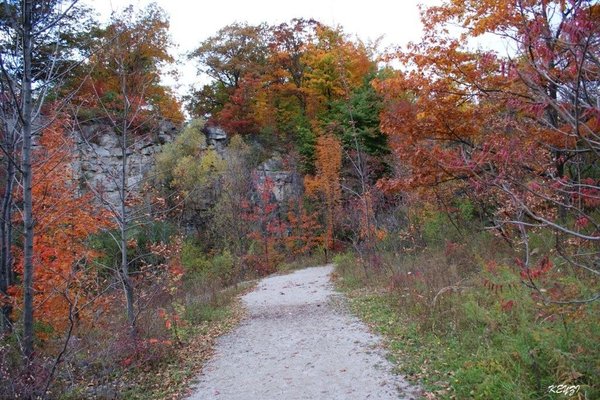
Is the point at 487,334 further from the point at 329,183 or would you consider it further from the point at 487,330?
the point at 329,183

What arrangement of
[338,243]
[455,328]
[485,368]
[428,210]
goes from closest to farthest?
1. [485,368]
2. [455,328]
3. [428,210]
4. [338,243]

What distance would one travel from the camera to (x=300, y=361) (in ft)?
21.1

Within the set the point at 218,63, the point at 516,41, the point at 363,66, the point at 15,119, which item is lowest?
the point at 516,41

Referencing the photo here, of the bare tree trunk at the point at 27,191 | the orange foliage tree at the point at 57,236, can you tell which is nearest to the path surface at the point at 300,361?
the bare tree trunk at the point at 27,191

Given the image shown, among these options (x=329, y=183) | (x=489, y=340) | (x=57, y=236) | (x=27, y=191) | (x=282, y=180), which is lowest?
(x=489, y=340)

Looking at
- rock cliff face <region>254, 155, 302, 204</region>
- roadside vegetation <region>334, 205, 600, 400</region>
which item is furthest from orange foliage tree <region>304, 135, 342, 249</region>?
roadside vegetation <region>334, 205, 600, 400</region>

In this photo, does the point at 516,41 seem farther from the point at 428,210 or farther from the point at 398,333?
the point at 428,210


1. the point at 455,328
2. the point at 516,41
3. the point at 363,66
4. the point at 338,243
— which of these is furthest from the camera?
the point at 363,66

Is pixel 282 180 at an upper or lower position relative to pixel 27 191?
upper

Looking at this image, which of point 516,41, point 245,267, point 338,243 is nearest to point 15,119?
point 516,41

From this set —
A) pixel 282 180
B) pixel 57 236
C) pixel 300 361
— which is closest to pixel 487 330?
pixel 300 361

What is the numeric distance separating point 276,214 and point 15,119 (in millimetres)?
20322

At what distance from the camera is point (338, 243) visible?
2512 cm

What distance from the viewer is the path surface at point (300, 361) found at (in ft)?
17.3
